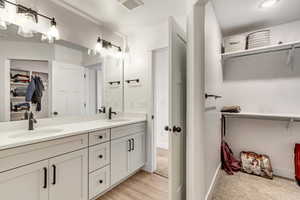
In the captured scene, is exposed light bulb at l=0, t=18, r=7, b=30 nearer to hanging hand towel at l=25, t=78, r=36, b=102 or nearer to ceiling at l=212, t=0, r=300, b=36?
hanging hand towel at l=25, t=78, r=36, b=102

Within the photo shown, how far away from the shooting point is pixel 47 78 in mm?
1797

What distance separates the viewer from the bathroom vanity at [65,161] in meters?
1.08

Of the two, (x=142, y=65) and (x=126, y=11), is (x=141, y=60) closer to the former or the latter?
(x=142, y=65)

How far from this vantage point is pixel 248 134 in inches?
98.9

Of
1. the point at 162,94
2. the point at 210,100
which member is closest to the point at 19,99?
the point at 210,100

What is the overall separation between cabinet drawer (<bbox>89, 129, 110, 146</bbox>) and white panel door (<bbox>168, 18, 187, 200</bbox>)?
866 millimetres

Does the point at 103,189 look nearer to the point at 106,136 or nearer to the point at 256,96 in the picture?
the point at 106,136

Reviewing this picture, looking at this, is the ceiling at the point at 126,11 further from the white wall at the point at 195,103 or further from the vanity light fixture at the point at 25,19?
the white wall at the point at 195,103

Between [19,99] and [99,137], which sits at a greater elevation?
[19,99]

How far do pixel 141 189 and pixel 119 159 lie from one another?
19.7 inches

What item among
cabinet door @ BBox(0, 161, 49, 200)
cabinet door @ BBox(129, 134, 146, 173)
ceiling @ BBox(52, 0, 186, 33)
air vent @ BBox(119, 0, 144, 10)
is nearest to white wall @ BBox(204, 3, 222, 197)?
ceiling @ BBox(52, 0, 186, 33)

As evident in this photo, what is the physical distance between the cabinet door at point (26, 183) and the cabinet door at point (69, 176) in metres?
0.05

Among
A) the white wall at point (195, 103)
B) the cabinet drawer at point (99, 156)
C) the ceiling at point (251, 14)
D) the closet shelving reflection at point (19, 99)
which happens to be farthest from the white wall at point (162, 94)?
the closet shelving reflection at point (19, 99)

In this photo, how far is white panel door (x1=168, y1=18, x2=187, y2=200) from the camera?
131 cm
